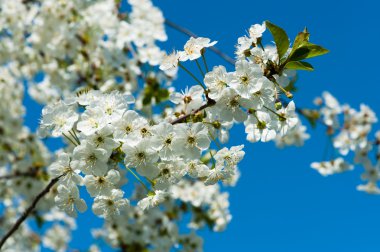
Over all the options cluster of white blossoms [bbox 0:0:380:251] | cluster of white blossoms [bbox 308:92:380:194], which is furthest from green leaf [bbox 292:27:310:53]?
cluster of white blossoms [bbox 308:92:380:194]

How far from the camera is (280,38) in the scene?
177cm

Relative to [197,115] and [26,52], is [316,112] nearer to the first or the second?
[197,115]

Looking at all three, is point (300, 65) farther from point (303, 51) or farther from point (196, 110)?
point (196, 110)

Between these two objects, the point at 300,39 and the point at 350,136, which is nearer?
the point at 300,39

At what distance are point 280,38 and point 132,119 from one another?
27.6 inches

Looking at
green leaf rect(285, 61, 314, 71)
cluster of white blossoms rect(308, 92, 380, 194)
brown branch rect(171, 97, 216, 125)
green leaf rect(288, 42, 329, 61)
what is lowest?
brown branch rect(171, 97, 216, 125)

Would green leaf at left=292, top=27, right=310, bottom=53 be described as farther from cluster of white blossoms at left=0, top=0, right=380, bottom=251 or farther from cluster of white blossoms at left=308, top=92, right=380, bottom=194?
cluster of white blossoms at left=308, top=92, right=380, bottom=194

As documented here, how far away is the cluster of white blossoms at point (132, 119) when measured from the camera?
1747 millimetres

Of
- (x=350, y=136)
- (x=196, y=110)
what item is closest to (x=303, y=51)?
(x=196, y=110)

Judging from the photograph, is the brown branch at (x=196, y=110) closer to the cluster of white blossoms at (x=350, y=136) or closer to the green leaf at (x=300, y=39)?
the green leaf at (x=300, y=39)

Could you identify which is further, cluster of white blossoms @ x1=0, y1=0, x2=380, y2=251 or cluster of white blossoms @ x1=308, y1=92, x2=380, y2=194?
cluster of white blossoms @ x1=308, y1=92, x2=380, y2=194

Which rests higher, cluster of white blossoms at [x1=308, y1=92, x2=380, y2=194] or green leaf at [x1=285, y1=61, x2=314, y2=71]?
cluster of white blossoms at [x1=308, y1=92, x2=380, y2=194]

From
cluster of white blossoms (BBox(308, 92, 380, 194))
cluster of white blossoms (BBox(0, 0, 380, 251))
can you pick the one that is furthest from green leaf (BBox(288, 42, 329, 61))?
cluster of white blossoms (BBox(308, 92, 380, 194))

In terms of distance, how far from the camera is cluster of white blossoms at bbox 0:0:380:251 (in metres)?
1.75
